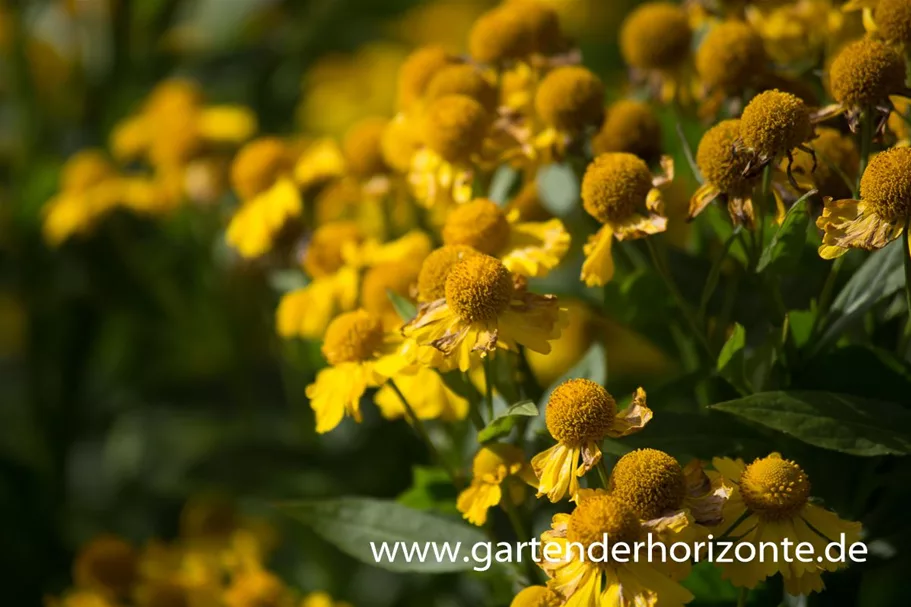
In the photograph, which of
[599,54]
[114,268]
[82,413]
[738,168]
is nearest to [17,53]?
[114,268]

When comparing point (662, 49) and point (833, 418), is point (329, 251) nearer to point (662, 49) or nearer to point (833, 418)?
point (662, 49)

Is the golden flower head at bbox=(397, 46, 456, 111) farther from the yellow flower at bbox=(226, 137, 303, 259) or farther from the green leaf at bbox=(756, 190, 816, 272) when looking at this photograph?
the green leaf at bbox=(756, 190, 816, 272)

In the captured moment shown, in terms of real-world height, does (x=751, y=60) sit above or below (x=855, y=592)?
above

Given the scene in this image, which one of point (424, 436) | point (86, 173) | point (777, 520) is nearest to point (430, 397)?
point (424, 436)

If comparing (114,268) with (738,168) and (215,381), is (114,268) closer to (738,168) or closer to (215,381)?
(215,381)

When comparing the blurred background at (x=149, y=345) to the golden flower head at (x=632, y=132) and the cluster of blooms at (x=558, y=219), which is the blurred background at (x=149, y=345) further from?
the golden flower head at (x=632, y=132)

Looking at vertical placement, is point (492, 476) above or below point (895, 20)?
below
